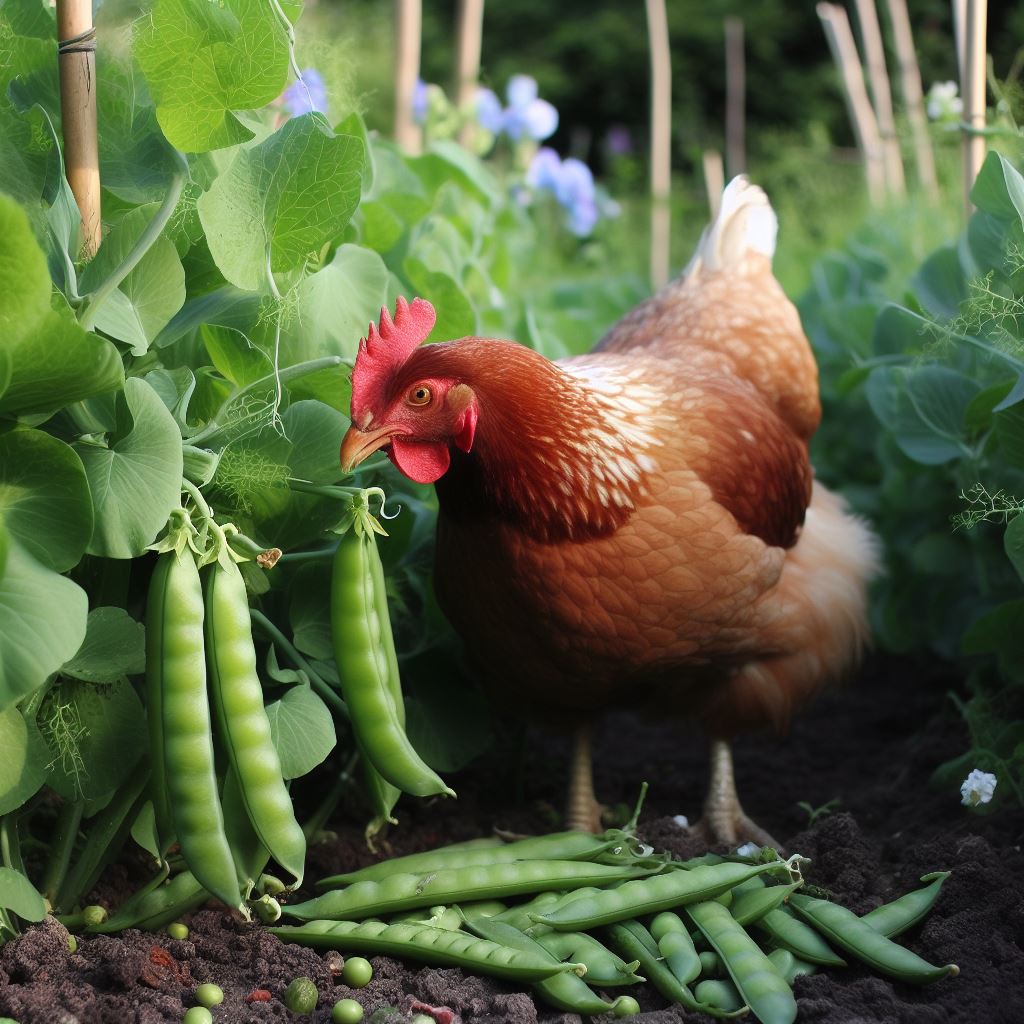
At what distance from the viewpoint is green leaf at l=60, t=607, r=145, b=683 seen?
6.40 ft

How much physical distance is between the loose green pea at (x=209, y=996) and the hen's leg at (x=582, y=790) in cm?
109

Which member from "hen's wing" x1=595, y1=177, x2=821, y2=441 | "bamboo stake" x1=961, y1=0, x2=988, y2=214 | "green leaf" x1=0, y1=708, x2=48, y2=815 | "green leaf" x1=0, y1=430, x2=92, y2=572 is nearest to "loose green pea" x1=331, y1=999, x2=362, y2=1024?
"green leaf" x1=0, y1=708, x2=48, y2=815

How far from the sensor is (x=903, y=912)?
2.15 m

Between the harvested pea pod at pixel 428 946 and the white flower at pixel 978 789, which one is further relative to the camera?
the white flower at pixel 978 789

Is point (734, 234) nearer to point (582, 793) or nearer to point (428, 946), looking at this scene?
point (582, 793)

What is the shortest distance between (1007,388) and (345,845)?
1782 mm

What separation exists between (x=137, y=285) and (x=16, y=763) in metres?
0.82

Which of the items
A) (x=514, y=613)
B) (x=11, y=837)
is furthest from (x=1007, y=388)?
(x=11, y=837)

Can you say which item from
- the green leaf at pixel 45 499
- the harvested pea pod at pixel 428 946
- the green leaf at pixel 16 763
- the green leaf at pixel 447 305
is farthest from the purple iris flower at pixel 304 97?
the harvested pea pod at pixel 428 946

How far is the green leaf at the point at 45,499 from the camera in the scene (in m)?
1.79

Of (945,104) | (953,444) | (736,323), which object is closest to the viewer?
(953,444)

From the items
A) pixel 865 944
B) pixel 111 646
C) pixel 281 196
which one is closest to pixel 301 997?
pixel 111 646

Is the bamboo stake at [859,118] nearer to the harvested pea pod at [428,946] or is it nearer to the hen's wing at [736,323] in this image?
the hen's wing at [736,323]

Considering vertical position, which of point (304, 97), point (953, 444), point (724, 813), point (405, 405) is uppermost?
point (304, 97)
